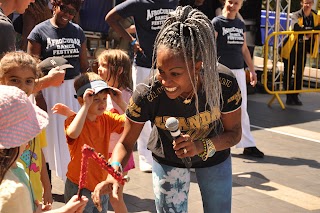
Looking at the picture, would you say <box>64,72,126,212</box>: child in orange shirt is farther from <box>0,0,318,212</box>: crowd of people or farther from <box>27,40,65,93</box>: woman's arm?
<box>27,40,65,93</box>: woman's arm

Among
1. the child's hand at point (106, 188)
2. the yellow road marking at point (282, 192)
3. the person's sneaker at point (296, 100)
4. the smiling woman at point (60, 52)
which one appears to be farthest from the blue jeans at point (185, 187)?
the person's sneaker at point (296, 100)

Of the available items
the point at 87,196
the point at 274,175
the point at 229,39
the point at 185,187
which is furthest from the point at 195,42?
the point at 229,39

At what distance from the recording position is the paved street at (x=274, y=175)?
6898 mm

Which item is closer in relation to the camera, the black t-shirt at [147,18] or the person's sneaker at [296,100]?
the black t-shirt at [147,18]

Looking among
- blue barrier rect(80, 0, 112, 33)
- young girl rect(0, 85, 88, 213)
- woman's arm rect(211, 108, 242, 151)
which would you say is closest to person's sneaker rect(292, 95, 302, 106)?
blue barrier rect(80, 0, 112, 33)

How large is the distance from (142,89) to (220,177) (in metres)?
0.76

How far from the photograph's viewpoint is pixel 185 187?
4504 mm

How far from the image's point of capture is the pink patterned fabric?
2.96 metres

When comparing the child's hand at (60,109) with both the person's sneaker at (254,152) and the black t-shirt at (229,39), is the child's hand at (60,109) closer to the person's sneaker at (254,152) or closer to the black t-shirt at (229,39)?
the black t-shirt at (229,39)

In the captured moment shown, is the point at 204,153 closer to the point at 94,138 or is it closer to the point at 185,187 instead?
the point at 185,187

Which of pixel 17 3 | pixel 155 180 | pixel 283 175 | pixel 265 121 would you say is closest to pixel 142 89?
pixel 155 180

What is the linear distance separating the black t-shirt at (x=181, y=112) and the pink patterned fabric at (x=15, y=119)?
1279mm

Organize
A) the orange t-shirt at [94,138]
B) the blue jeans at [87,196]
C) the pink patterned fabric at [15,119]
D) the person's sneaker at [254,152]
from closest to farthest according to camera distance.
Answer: the pink patterned fabric at [15,119]
the blue jeans at [87,196]
the orange t-shirt at [94,138]
the person's sneaker at [254,152]

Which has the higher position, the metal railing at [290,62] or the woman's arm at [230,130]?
the woman's arm at [230,130]
